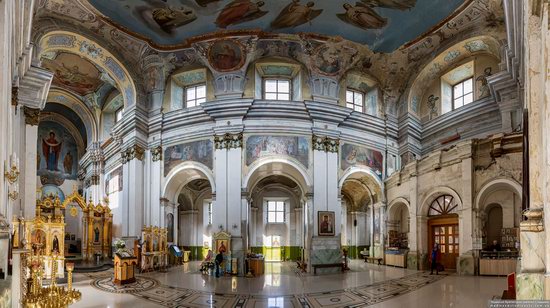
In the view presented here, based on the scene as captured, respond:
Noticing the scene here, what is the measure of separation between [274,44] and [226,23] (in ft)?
7.48

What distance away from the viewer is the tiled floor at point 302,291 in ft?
33.4

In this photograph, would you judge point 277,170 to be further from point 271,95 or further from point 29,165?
point 29,165

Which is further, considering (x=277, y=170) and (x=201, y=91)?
(x=201, y=91)

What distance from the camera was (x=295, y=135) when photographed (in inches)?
720

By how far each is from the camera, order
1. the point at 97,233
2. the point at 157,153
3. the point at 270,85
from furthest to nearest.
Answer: the point at 97,233, the point at 157,153, the point at 270,85

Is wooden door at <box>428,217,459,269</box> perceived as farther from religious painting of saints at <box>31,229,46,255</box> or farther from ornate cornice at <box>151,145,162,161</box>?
religious painting of saints at <box>31,229,46,255</box>

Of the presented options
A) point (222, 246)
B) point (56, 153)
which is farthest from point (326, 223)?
point (56, 153)

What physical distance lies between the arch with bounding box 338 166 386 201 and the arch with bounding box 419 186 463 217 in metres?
2.98

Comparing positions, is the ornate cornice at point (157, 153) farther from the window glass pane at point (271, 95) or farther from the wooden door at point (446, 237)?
the wooden door at point (446, 237)

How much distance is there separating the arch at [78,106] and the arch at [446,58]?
715 inches

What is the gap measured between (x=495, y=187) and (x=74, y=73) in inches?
795

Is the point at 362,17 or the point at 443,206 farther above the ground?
the point at 362,17

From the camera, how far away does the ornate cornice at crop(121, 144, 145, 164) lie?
19.5m

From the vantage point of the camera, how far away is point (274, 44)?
18.7 meters
